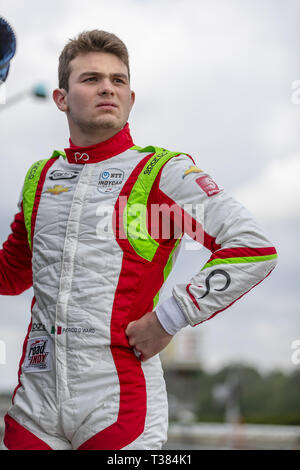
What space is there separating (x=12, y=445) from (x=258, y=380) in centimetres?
9091

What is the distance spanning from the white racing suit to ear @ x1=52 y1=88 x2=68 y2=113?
299 mm

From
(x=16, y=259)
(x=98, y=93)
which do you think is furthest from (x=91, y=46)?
(x=16, y=259)

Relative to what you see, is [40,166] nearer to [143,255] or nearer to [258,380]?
[143,255]

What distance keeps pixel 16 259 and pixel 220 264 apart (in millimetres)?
1094

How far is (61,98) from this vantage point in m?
3.20

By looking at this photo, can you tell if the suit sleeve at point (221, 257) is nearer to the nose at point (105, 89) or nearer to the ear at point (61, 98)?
the nose at point (105, 89)

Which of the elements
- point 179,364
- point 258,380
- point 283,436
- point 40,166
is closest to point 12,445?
point 40,166

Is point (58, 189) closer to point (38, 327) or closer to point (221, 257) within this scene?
point (38, 327)

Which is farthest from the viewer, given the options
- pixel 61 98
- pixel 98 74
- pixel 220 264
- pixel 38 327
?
pixel 61 98

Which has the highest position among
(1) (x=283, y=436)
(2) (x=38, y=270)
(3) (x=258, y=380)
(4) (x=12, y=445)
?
(2) (x=38, y=270)

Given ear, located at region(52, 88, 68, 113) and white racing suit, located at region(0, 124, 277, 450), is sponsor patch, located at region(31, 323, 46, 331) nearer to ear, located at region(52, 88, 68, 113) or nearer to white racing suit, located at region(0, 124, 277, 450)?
white racing suit, located at region(0, 124, 277, 450)

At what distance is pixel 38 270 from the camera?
9.41 ft

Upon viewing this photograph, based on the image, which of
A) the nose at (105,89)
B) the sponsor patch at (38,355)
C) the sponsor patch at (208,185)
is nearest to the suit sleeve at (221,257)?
the sponsor patch at (208,185)

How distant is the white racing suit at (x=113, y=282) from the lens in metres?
2.57
